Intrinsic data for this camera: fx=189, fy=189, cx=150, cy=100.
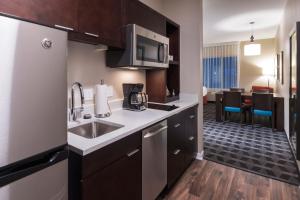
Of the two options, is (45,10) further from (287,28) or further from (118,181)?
(287,28)

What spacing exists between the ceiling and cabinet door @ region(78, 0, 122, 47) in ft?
8.59

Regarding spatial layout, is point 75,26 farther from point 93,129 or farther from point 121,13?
point 93,129

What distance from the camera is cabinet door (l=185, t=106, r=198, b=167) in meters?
2.44

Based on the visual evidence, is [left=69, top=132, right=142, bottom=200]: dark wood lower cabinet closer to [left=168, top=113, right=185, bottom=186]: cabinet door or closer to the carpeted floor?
[left=168, top=113, right=185, bottom=186]: cabinet door

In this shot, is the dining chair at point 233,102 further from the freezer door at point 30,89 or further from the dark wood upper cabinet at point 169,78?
the freezer door at point 30,89

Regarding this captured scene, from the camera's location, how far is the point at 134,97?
2154 millimetres

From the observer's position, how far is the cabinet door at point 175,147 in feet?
6.55

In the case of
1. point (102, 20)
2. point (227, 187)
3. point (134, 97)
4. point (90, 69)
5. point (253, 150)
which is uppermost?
point (102, 20)

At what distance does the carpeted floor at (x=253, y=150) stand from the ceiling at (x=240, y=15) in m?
A: 2.64

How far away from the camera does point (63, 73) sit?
0.93m

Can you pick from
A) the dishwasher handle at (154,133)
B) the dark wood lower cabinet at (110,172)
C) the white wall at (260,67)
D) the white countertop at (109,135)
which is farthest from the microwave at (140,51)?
the white wall at (260,67)

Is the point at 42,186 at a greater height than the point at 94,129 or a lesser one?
lesser

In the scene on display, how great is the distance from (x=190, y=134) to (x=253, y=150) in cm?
138

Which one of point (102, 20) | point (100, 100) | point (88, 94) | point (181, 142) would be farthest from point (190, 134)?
point (102, 20)
